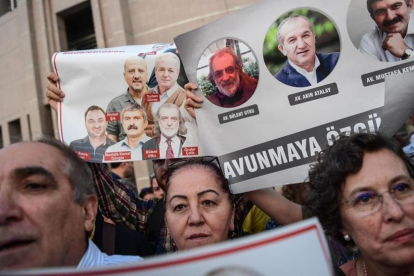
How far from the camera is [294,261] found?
0.69m

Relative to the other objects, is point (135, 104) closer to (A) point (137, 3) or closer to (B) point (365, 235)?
(B) point (365, 235)

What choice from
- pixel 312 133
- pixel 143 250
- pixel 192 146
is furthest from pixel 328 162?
pixel 143 250

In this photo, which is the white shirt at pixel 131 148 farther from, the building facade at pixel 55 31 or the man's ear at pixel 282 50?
the building facade at pixel 55 31

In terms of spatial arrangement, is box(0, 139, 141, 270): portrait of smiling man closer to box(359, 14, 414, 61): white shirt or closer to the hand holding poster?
the hand holding poster

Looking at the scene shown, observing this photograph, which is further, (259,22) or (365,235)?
(259,22)

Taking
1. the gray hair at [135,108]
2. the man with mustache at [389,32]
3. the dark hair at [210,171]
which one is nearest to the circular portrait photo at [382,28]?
the man with mustache at [389,32]

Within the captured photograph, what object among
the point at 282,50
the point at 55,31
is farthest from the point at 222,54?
the point at 55,31

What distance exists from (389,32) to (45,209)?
1679 millimetres

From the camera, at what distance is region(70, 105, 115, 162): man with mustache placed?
81.7 inches

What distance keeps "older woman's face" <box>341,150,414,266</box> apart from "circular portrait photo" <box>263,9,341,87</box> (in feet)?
1.92

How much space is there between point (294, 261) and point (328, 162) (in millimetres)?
937

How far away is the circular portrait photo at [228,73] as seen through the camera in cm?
196

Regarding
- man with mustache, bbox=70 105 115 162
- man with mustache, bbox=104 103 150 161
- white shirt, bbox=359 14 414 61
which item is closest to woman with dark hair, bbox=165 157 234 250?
man with mustache, bbox=104 103 150 161

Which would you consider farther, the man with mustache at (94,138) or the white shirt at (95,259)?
the man with mustache at (94,138)
